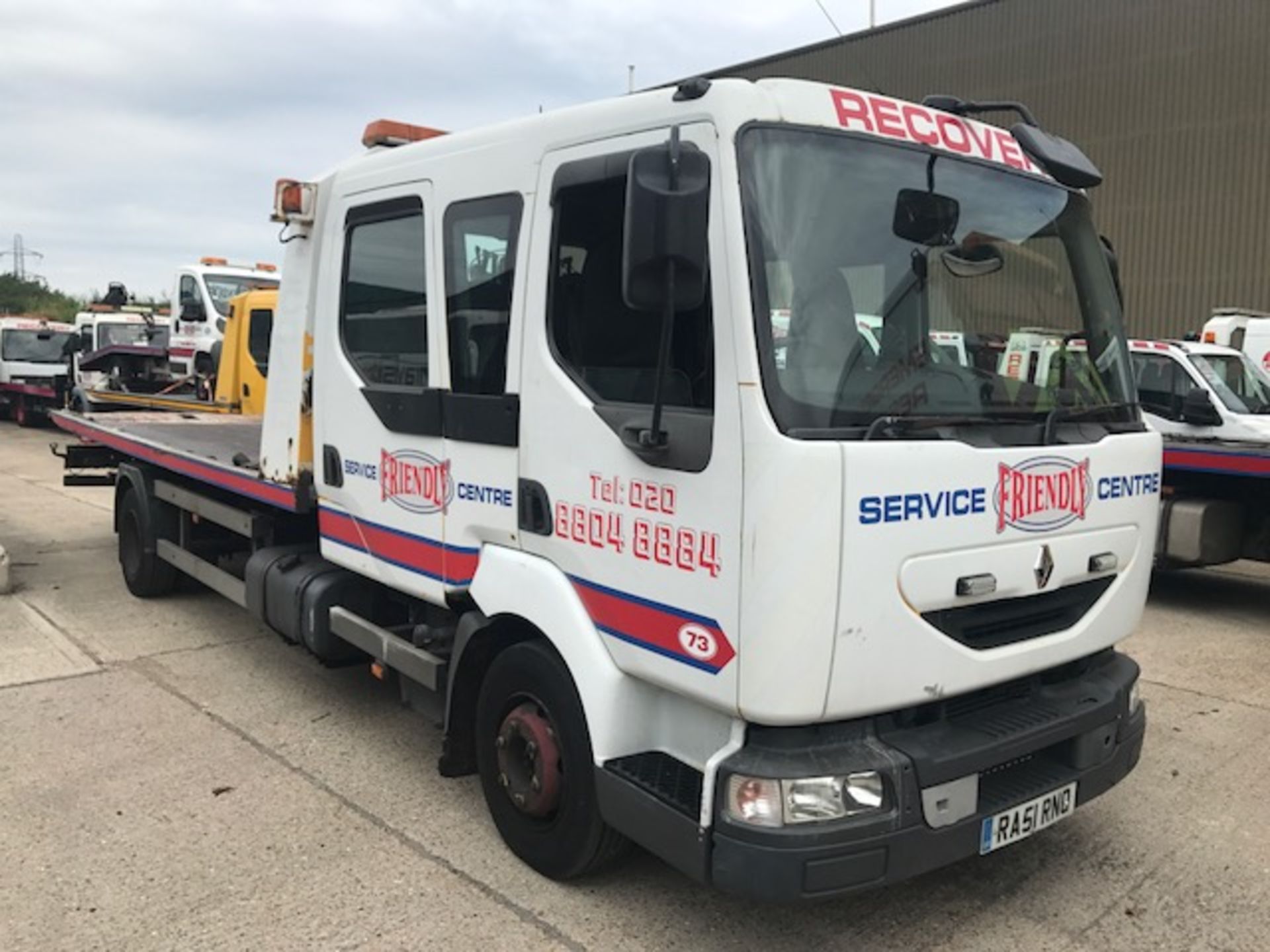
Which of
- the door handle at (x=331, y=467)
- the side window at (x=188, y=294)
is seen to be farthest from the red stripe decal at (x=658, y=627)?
the side window at (x=188, y=294)

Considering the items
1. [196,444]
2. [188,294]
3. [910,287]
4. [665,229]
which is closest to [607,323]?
[665,229]

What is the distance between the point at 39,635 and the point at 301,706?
2330 millimetres

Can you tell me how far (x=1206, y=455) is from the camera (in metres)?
7.35

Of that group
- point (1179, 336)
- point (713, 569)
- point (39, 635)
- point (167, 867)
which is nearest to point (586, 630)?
point (713, 569)

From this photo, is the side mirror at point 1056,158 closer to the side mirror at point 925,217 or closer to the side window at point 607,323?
the side mirror at point 925,217

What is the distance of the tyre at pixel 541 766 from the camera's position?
3.21 meters

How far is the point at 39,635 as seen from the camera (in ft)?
21.1

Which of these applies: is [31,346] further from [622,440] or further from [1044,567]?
[1044,567]

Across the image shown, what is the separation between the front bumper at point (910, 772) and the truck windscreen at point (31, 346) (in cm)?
2516

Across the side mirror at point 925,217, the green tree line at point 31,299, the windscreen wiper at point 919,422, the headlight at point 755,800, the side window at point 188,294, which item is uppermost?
the green tree line at point 31,299

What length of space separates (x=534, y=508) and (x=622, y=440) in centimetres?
56

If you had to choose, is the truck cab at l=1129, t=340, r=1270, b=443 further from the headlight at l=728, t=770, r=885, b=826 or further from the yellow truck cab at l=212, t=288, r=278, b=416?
the yellow truck cab at l=212, t=288, r=278, b=416

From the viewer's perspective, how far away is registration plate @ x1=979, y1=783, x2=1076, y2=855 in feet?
9.50

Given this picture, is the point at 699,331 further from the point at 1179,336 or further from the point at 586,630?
the point at 1179,336
